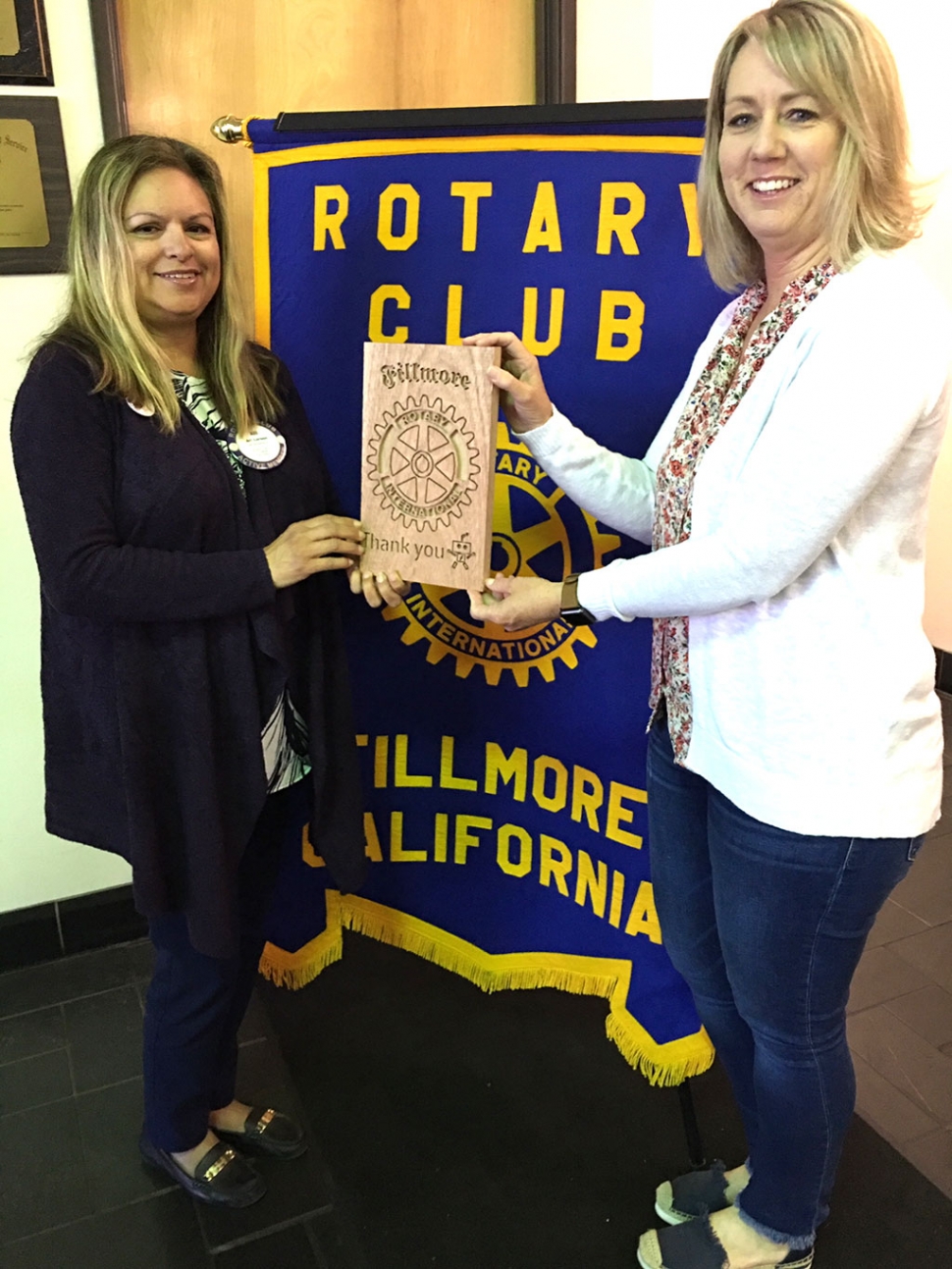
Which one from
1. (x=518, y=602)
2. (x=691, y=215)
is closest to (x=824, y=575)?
(x=518, y=602)

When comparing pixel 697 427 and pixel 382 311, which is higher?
pixel 382 311

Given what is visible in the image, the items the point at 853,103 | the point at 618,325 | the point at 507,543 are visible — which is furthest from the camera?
the point at 507,543

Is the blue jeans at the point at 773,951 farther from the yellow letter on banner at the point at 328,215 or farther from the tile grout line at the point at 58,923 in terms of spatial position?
the tile grout line at the point at 58,923

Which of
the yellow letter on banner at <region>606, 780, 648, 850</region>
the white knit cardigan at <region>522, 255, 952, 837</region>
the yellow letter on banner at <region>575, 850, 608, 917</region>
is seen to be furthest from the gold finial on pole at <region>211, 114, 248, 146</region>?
the yellow letter on banner at <region>575, 850, 608, 917</region>

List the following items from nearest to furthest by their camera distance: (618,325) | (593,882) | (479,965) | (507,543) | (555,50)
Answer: (618,325) < (507,543) < (593,882) < (479,965) < (555,50)

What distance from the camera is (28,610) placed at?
1968 millimetres

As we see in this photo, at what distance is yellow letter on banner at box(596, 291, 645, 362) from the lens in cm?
147

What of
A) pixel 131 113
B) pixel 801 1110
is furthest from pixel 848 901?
pixel 131 113

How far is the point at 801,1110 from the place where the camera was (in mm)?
1261

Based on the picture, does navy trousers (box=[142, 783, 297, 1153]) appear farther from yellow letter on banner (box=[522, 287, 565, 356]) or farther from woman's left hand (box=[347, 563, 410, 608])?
yellow letter on banner (box=[522, 287, 565, 356])

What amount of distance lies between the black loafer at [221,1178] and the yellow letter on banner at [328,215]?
1.49m

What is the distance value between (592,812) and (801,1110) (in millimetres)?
604

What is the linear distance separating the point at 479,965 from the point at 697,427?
4.05 feet

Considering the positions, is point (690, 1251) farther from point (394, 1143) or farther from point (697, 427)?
point (697, 427)
